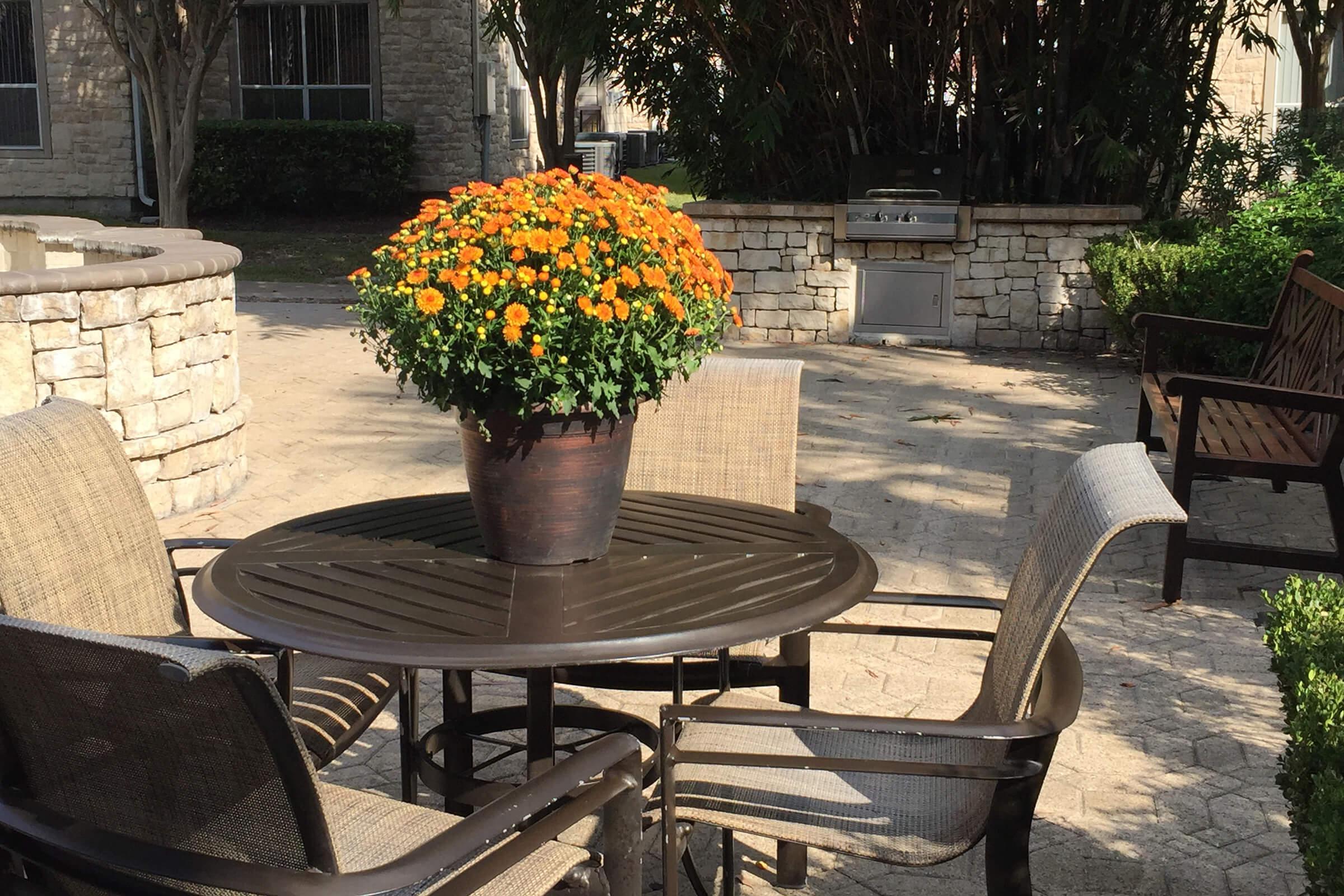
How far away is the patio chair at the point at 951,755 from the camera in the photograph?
7.22 ft

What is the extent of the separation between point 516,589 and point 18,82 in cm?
1864

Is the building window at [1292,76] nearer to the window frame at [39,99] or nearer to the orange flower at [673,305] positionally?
the orange flower at [673,305]

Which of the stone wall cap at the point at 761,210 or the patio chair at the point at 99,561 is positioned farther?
the stone wall cap at the point at 761,210

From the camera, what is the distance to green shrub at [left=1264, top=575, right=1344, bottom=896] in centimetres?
196

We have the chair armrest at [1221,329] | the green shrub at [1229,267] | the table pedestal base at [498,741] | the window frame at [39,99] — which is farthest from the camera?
the window frame at [39,99]

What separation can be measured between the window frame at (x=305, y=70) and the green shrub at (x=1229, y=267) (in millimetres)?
11878

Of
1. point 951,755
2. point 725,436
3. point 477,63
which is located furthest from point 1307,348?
point 477,63

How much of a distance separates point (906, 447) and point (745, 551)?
4539mm

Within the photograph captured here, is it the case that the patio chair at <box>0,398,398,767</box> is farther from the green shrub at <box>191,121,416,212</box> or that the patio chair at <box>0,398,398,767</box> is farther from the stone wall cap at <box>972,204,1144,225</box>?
the green shrub at <box>191,121,416,212</box>

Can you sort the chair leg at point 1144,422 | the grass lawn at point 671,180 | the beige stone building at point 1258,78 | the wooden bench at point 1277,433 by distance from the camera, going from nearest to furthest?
the wooden bench at point 1277,433 < the chair leg at point 1144,422 < the beige stone building at point 1258,78 < the grass lawn at point 671,180

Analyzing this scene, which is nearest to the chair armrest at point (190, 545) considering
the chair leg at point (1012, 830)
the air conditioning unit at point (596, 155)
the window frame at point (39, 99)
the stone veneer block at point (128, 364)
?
the chair leg at point (1012, 830)

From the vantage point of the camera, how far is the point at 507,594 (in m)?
2.44

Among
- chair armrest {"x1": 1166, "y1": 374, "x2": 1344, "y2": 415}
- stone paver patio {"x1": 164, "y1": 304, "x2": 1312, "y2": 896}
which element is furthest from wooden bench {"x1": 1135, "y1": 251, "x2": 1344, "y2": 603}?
stone paver patio {"x1": 164, "y1": 304, "x2": 1312, "y2": 896}

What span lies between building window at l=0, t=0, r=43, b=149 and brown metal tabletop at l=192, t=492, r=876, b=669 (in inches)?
700
